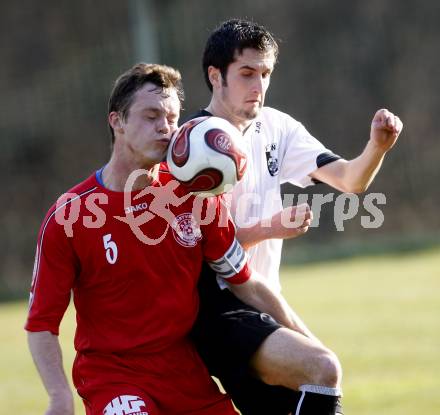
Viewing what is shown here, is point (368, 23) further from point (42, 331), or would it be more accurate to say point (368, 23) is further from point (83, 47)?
point (42, 331)

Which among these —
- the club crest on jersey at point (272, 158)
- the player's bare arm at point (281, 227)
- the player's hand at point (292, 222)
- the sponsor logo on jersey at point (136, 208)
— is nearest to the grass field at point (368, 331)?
the club crest on jersey at point (272, 158)

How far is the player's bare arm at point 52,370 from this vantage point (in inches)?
171

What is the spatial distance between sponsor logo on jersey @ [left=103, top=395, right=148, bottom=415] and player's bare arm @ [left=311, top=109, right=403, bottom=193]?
152 cm

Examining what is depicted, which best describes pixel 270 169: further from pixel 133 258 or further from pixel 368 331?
pixel 368 331

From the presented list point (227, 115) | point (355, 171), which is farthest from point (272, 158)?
point (355, 171)

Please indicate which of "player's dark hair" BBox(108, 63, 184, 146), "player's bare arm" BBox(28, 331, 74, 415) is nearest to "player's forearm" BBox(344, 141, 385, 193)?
"player's dark hair" BBox(108, 63, 184, 146)

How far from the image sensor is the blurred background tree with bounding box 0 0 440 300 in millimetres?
23547

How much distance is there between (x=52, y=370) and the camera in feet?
14.5

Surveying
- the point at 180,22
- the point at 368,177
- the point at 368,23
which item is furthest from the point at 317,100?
the point at 368,177

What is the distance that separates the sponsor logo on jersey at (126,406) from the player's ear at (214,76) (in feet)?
5.49

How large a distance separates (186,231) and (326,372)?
3.07ft

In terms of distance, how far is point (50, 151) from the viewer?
25609 millimetres

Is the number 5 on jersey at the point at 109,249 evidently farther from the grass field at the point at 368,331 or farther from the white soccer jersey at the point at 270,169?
the grass field at the point at 368,331

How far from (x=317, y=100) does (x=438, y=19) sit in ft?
12.2
